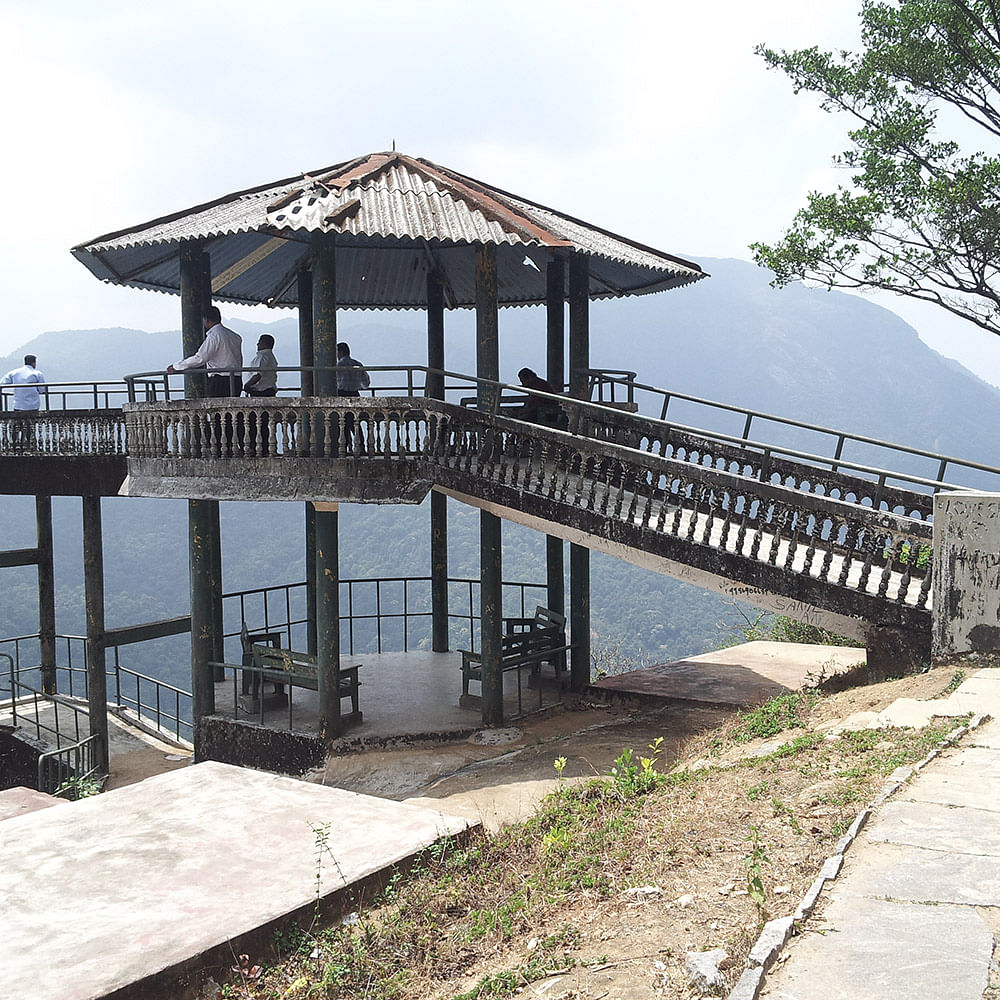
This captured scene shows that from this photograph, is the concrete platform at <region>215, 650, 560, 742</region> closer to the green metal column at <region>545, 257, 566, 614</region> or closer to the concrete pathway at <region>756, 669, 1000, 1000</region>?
the green metal column at <region>545, 257, 566, 614</region>

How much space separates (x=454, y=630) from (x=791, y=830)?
10937 centimetres

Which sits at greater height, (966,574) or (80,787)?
(966,574)

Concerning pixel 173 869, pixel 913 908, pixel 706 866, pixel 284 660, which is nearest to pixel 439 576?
pixel 284 660

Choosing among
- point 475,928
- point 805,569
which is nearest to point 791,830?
point 475,928

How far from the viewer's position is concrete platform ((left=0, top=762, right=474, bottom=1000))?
360 centimetres

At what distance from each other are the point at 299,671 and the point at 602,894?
359 inches

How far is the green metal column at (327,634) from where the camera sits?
12.6 metres

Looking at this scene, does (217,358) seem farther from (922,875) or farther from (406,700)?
(922,875)

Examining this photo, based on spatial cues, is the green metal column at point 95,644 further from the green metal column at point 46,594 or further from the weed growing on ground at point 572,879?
the weed growing on ground at point 572,879

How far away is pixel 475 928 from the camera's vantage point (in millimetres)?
4527

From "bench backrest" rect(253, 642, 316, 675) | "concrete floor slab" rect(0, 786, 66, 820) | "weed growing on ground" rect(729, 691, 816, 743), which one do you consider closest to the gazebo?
"bench backrest" rect(253, 642, 316, 675)

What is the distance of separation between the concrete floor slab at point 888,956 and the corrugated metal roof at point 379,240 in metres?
9.31

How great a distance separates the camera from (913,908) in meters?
4.17

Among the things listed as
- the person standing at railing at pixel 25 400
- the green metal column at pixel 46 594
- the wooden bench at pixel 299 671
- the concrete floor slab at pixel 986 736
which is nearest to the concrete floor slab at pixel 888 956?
the concrete floor slab at pixel 986 736
